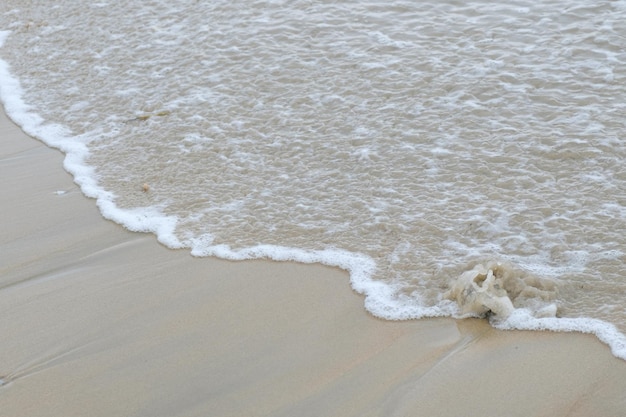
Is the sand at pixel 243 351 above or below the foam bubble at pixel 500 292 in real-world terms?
below

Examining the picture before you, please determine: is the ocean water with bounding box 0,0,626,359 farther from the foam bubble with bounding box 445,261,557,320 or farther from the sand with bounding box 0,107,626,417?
the sand with bounding box 0,107,626,417

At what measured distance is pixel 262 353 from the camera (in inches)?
134

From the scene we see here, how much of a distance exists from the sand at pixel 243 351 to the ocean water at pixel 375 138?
16 centimetres

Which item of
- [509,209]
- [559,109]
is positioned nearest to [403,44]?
[559,109]

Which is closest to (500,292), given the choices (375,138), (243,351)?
(243,351)

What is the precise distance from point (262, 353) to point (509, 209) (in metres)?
1.69

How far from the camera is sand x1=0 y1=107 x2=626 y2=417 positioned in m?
3.05

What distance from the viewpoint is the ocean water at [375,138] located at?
152 inches

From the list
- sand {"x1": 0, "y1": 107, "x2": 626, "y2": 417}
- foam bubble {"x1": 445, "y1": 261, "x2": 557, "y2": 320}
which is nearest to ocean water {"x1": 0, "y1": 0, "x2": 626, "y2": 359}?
foam bubble {"x1": 445, "y1": 261, "x2": 557, "y2": 320}

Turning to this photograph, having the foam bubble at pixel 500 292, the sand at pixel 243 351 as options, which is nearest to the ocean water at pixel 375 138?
the foam bubble at pixel 500 292

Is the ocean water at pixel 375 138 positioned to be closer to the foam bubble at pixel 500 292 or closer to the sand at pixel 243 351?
the foam bubble at pixel 500 292

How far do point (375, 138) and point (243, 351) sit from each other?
7.16ft

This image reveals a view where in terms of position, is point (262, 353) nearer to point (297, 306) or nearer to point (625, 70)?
point (297, 306)

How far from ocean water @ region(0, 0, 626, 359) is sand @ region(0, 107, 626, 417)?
0.16 m
